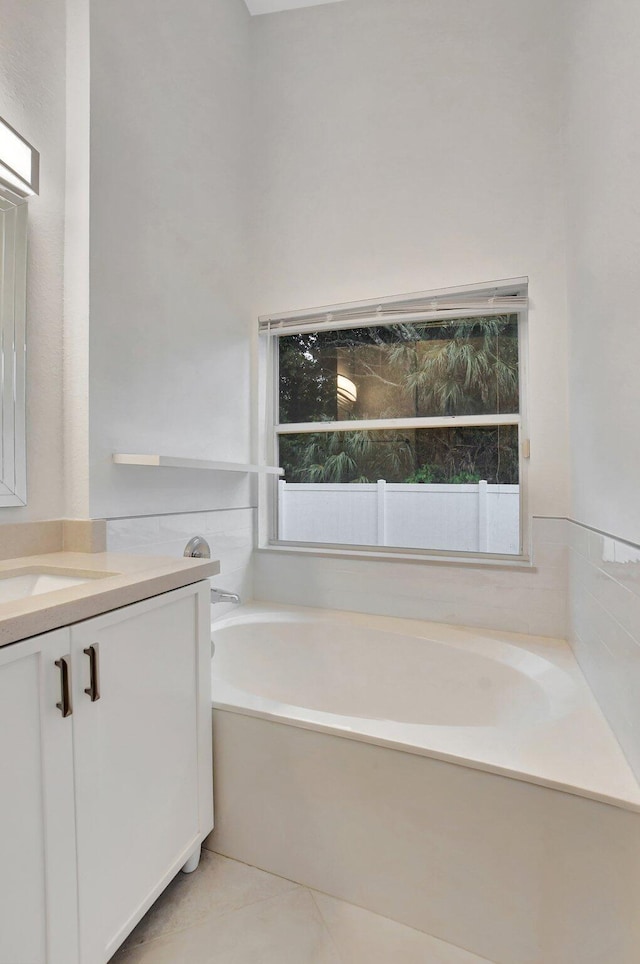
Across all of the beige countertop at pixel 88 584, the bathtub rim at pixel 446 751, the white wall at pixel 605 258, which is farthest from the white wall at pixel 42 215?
the white wall at pixel 605 258

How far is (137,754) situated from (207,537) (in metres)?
1.08

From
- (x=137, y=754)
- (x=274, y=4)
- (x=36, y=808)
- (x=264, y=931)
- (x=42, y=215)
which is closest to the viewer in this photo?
(x=36, y=808)

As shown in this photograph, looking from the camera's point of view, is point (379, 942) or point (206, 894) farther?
point (206, 894)

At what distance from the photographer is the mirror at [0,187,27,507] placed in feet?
4.47

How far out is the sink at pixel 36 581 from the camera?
4.04 ft

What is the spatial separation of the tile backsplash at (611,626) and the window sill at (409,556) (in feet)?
1.06

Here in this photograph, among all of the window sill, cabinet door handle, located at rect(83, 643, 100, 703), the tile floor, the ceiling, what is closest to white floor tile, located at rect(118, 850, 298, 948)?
the tile floor

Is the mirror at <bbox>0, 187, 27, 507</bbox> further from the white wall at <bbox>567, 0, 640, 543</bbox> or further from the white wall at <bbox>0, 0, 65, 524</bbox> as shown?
the white wall at <bbox>567, 0, 640, 543</bbox>

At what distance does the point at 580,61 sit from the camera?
1561mm

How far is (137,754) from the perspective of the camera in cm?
108

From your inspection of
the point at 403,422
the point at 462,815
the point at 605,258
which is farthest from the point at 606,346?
Answer: the point at 462,815

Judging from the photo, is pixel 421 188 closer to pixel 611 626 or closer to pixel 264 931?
pixel 611 626

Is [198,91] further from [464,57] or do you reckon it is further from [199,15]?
[464,57]

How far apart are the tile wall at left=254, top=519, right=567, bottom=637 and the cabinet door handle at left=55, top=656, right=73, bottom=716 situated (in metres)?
1.49
